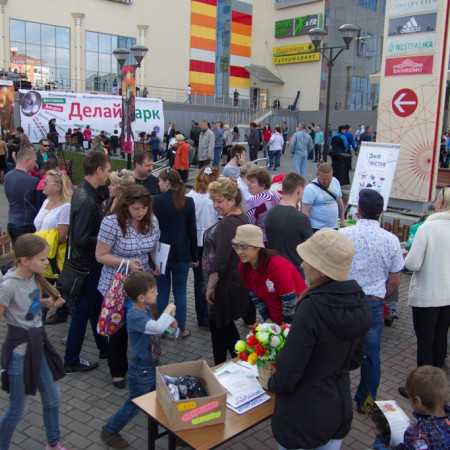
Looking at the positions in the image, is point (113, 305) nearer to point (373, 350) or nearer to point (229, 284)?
point (229, 284)

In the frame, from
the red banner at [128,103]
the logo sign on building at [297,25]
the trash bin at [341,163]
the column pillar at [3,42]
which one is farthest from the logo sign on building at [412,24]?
the logo sign on building at [297,25]

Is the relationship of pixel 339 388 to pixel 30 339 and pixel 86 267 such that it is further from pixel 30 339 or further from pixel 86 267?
pixel 86 267

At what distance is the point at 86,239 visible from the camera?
4.20m

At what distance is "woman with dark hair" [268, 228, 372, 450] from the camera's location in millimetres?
2252

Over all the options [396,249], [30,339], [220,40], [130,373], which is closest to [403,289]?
[396,249]

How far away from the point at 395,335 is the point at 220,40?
117 ft

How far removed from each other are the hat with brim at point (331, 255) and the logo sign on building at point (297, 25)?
39.0 m

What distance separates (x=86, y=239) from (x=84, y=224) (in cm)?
14

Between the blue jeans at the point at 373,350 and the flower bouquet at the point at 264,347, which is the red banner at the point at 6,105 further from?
the flower bouquet at the point at 264,347

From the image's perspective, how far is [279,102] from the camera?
1575 inches

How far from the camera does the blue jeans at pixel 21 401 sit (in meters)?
3.04

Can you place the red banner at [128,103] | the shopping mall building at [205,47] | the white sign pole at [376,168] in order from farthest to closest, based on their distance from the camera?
the shopping mall building at [205,47] < the red banner at [128,103] < the white sign pole at [376,168]

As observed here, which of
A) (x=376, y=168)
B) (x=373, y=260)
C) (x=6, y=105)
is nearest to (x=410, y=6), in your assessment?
(x=376, y=168)

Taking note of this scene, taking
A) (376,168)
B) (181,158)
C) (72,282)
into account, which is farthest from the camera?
(181,158)
